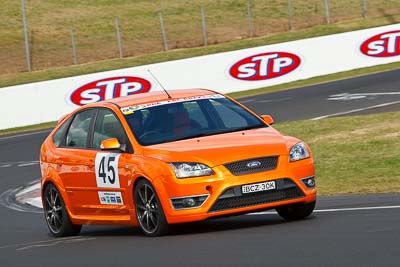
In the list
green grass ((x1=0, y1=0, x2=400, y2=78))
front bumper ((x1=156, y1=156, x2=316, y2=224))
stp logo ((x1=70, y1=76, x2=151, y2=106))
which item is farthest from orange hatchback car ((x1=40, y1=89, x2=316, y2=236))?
green grass ((x1=0, y1=0, x2=400, y2=78))

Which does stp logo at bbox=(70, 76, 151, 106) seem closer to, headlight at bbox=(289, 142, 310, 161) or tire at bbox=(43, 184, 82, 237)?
tire at bbox=(43, 184, 82, 237)

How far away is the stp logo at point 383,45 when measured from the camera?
37.3 m

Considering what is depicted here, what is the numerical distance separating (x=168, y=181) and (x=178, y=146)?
1.69ft

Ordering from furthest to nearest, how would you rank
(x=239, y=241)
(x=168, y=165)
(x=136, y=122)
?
(x=136, y=122) < (x=168, y=165) < (x=239, y=241)

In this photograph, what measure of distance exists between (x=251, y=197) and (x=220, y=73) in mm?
25366

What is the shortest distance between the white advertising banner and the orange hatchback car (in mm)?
19203

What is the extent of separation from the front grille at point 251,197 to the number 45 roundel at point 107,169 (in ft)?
4.30

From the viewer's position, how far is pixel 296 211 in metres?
10.9

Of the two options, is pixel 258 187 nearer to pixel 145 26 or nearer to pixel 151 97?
pixel 151 97

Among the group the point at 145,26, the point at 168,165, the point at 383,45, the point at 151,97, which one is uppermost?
the point at 151,97

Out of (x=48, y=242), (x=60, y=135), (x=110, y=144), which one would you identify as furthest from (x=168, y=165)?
(x=60, y=135)

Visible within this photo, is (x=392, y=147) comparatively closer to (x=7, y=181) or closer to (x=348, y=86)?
(x=7, y=181)

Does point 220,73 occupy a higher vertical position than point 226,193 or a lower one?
lower

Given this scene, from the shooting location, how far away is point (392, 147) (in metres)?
16.7
